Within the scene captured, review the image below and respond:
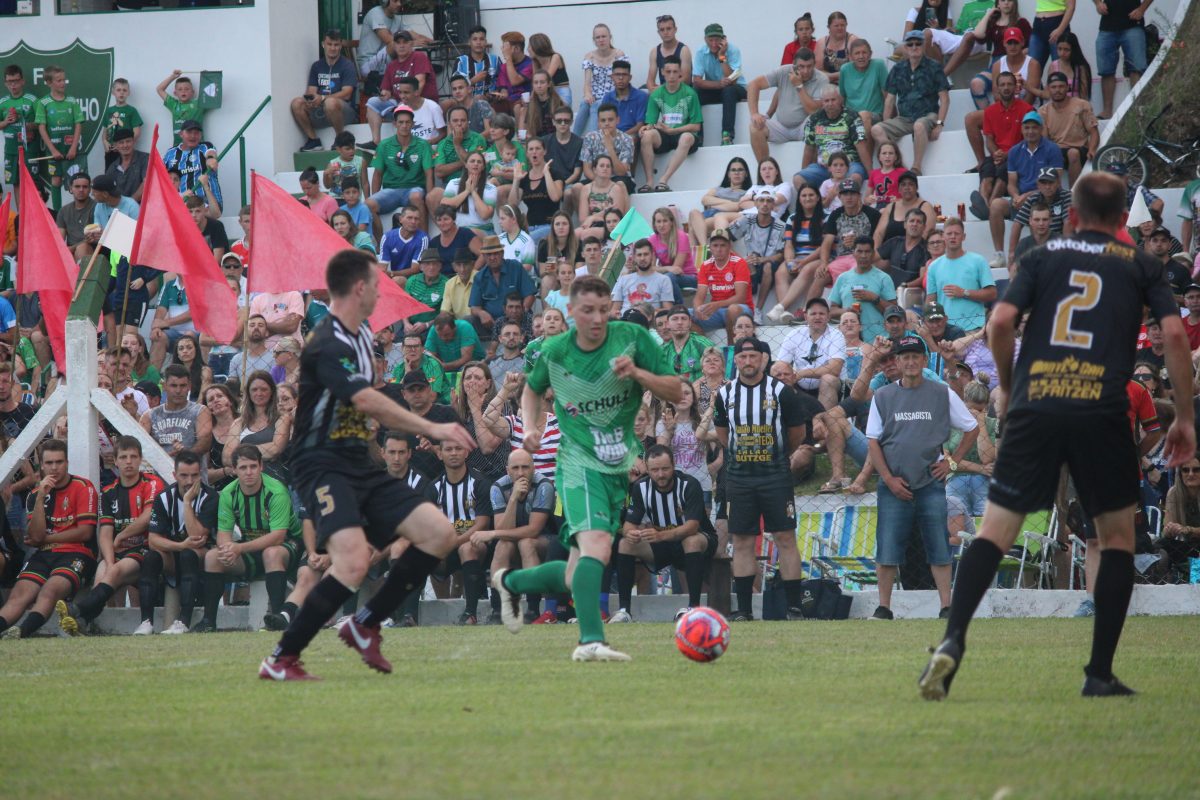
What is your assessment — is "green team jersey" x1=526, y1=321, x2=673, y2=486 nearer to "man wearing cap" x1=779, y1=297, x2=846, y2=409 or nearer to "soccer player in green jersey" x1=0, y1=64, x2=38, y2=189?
"man wearing cap" x1=779, y1=297, x2=846, y2=409

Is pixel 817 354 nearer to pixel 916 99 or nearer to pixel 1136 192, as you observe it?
pixel 1136 192

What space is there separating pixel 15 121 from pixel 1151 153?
50.8 ft

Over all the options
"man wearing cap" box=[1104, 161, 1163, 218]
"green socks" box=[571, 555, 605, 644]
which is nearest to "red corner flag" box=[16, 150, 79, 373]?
"green socks" box=[571, 555, 605, 644]

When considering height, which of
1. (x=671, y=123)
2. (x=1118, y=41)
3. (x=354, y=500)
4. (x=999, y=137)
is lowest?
(x=354, y=500)

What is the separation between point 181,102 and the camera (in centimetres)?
2180

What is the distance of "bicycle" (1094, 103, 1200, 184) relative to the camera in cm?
1634

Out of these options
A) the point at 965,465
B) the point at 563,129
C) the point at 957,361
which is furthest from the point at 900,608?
the point at 563,129

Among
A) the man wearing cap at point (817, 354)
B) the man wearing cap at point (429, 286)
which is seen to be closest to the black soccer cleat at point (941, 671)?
the man wearing cap at point (817, 354)

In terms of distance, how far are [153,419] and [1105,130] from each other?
441 inches

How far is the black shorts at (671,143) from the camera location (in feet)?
63.1

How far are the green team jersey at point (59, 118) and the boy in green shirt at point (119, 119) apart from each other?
1.54ft

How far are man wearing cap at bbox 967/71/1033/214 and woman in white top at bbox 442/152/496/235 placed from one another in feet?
18.9

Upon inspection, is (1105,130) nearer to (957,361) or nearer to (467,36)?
(957,361)

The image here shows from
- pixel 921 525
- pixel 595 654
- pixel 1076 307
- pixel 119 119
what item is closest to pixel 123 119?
pixel 119 119
